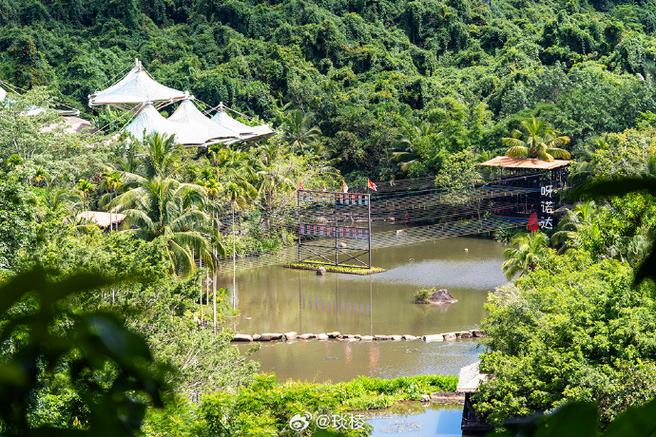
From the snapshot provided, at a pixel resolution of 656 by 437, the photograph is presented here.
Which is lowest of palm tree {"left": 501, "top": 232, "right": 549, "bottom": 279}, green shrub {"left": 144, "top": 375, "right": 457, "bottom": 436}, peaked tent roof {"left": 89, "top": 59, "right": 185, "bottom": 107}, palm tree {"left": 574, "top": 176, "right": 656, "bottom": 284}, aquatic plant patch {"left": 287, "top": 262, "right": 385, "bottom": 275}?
aquatic plant patch {"left": 287, "top": 262, "right": 385, "bottom": 275}

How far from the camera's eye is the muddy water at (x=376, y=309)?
14.6 metres

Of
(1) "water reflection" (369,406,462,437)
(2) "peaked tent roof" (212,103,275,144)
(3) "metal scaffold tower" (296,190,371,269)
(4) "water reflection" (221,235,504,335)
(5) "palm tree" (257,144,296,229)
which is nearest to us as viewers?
(1) "water reflection" (369,406,462,437)

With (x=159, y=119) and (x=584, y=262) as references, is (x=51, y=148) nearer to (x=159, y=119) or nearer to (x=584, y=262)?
(x=159, y=119)

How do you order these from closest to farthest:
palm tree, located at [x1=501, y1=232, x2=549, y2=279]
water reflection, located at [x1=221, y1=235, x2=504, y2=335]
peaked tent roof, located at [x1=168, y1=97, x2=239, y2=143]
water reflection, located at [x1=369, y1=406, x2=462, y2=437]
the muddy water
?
water reflection, located at [x1=369, y1=406, x2=462, y2=437] < the muddy water < palm tree, located at [x1=501, y1=232, x2=549, y2=279] < water reflection, located at [x1=221, y1=235, x2=504, y2=335] < peaked tent roof, located at [x1=168, y1=97, x2=239, y2=143]

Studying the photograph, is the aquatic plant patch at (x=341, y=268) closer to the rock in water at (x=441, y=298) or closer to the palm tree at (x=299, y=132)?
the rock in water at (x=441, y=298)

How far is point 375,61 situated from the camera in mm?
34812

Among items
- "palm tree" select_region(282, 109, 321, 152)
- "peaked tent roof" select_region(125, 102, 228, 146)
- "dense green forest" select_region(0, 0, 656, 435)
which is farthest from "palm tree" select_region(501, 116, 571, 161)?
"peaked tent roof" select_region(125, 102, 228, 146)

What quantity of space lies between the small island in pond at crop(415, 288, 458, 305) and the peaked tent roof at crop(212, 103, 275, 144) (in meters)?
8.37

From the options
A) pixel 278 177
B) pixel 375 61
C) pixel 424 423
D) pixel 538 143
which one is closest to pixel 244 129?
pixel 278 177

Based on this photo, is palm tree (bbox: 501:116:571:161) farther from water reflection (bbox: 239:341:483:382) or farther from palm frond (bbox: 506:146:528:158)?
water reflection (bbox: 239:341:483:382)

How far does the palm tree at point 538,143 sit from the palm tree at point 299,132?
5788mm

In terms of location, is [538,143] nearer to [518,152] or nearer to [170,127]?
[518,152]

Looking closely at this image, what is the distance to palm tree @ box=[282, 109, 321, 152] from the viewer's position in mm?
26484

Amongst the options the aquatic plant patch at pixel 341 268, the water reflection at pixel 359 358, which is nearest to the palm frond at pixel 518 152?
the aquatic plant patch at pixel 341 268
